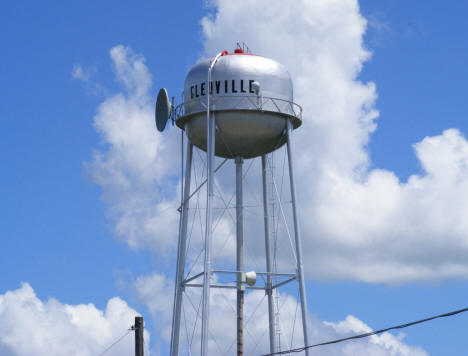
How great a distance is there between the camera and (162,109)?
3350 centimetres

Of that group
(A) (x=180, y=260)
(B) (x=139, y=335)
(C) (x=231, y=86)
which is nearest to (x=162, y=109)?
(C) (x=231, y=86)

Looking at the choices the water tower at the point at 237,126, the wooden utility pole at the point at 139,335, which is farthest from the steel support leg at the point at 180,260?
the wooden utility pole at the point at 139,335

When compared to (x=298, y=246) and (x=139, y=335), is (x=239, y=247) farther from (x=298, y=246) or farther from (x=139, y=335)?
(x=139, y=335)

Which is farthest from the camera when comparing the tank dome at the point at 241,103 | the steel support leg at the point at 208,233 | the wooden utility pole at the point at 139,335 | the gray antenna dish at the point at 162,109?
the gray antenna dish at the point at 162,109

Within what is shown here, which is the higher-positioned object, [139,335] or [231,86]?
[231,86]

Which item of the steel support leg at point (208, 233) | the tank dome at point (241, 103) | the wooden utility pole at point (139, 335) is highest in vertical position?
the tank dome at point (241, 103)

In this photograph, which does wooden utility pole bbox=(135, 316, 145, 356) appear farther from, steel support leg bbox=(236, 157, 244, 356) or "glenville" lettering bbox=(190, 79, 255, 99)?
"glenville" lettering bbox=(190, 79, 255, 99)

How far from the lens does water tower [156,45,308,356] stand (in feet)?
102

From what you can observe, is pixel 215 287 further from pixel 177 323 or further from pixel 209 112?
pixel 209 112

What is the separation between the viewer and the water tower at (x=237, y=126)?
31078 millimetres

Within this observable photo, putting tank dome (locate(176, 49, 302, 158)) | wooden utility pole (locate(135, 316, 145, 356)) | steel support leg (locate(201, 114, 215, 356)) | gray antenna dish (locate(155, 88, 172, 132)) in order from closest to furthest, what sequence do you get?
wooden utility pole (locate(135, 316, 145, 356)) < steel support leg (locate(201, 114, 215, 356)) < tank dome (locate(176, 49, 302, 158)) < gray antenna dish (locate(155, 88, 172, 132))

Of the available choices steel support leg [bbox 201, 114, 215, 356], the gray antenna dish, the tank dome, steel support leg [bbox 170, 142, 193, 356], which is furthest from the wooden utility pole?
the gray antenna dish

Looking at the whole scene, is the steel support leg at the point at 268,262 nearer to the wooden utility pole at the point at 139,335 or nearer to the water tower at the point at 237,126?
the water tower at the point at 237,126

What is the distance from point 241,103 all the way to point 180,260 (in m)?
5.91
